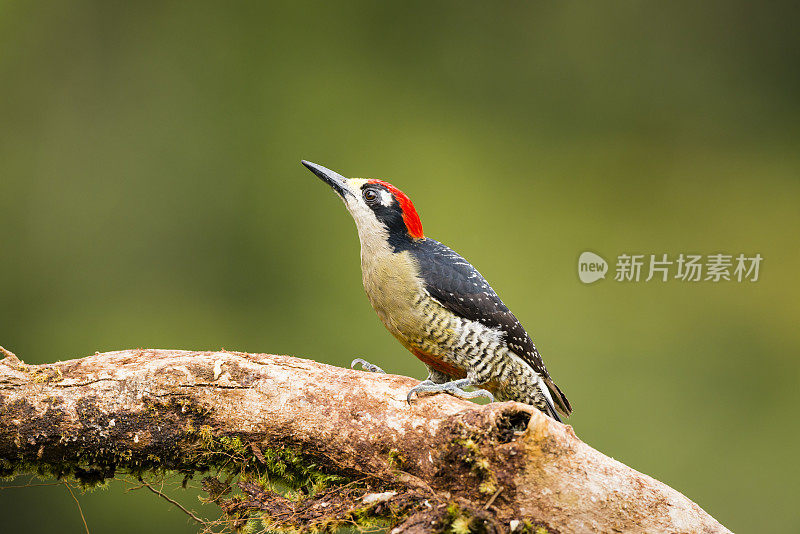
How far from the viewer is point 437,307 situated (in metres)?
2.66

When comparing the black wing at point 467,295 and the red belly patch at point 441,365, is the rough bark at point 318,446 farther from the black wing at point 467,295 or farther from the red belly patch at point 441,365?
the black wing at point 467,295

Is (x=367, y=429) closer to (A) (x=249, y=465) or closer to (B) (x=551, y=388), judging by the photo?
(A) (x=249, y=465)

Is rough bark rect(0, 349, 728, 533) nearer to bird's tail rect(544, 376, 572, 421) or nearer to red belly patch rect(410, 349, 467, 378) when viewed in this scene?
red belly patch rect(410, 349, 467, 378)

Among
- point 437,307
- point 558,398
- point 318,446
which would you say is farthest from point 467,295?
point 318,446

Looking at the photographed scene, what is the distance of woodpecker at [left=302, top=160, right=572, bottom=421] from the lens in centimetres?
265

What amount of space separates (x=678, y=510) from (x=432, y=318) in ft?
3.24

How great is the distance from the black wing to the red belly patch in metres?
0.18

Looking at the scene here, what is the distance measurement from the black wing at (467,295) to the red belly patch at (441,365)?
0.59 feet

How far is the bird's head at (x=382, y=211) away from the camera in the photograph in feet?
9.18

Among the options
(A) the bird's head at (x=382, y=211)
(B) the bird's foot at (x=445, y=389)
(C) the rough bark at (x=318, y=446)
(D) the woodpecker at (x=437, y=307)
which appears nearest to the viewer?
(C) the rough bark at (x=318, y=446)

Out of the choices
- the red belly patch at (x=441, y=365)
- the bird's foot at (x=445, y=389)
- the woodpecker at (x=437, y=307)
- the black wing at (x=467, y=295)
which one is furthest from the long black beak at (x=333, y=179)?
the bird's foot at (x=445, y=389)

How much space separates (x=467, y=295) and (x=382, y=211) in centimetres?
44

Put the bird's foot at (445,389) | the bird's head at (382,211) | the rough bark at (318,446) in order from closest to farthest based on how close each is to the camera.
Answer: the rough bark at (318,446), the bird's foot at (445,389), the bird's head at (382,211)

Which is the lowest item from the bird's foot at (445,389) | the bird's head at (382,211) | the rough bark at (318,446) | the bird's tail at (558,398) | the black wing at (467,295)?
the rough bark at (318,446)
